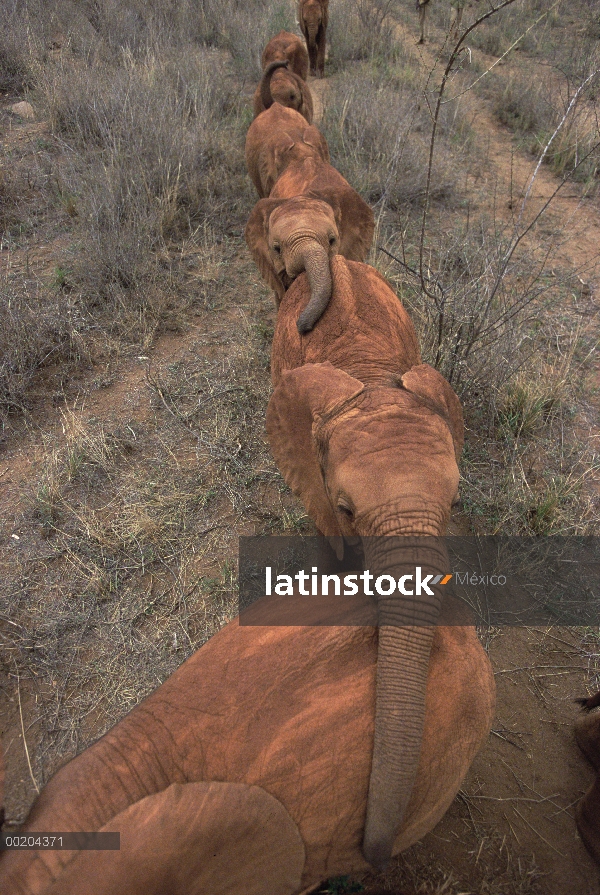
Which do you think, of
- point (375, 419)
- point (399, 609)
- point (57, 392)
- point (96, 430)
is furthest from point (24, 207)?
point (399, 609)

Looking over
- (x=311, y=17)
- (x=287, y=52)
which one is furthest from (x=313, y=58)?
(x=287, y=52)

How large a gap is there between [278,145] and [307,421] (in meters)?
3.58

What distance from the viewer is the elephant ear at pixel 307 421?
2201 millimetres

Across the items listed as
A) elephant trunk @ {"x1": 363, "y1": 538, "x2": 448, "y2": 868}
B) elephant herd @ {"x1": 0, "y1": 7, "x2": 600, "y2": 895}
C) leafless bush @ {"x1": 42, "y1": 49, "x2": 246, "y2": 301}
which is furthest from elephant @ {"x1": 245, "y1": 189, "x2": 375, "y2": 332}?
leafless bush @ {"x1": 42, "y1": 49, "x2": 246, "y2": 301}

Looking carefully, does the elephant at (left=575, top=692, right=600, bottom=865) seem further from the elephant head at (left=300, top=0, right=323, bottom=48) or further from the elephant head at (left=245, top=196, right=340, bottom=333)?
the elephant head at (left=300, top=0, right=323, bottom=48)

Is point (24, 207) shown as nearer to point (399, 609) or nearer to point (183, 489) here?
point (183, 489)

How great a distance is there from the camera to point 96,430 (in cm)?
405

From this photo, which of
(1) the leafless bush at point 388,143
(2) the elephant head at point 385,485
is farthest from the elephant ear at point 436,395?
(1) the leafless bush at point 388,143

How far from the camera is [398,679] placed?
163 cm

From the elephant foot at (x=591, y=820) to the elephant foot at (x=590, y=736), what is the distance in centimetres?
15

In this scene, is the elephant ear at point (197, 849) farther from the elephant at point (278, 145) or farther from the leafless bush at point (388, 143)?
the leafless bush at point (388, 143)

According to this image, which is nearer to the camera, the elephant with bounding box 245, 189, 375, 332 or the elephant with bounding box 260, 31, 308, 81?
the elephant with bounding box 245, 189, 375, 332

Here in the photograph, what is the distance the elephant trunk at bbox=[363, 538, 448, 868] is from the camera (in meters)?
1.55

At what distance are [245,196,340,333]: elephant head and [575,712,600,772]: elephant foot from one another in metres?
2.24
